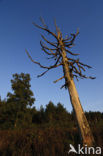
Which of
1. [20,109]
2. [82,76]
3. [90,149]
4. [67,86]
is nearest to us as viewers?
[90,149]

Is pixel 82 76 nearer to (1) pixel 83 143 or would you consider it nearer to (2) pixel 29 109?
(1) pixel 83 143

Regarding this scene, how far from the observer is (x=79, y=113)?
3008mm

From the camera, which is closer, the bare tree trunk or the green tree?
the bare tree trunk

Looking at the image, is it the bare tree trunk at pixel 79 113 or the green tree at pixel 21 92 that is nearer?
the bare tree trunk at pixel 79 113

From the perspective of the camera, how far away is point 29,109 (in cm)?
2098

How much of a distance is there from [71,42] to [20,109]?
1894 cm

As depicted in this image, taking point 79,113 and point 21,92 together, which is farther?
point 21,92

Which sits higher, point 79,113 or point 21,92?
point 21,92

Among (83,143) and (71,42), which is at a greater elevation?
(71,42)

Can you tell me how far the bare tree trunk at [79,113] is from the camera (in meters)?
2.70

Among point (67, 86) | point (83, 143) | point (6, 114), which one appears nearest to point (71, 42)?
point (67, 86)

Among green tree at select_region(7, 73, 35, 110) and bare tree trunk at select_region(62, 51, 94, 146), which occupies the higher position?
green tree at select_region(7, 73, 35, 110)

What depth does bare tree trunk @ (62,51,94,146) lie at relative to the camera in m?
2.70

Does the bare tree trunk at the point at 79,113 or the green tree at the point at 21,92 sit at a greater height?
the green tree at the point at 21,92
